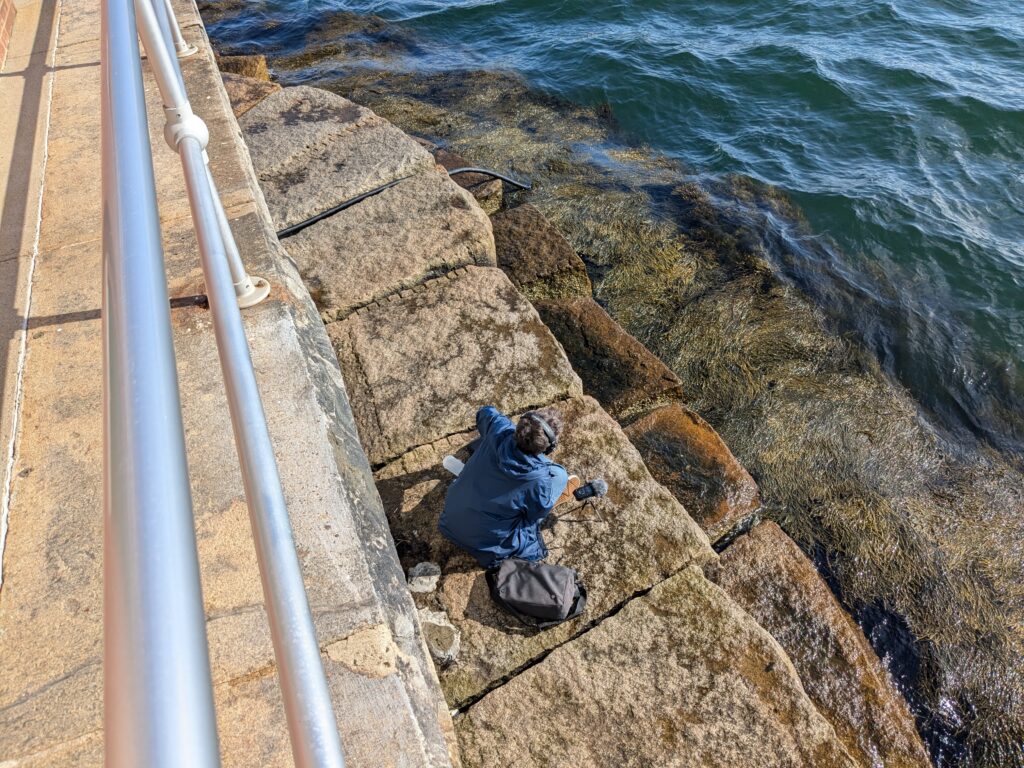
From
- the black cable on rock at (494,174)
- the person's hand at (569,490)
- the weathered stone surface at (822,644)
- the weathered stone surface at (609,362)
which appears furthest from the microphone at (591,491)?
the black cable on rock at (494,174)

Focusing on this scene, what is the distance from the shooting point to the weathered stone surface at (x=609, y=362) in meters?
4.32

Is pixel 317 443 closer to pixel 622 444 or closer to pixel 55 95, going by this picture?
pixel 622 444

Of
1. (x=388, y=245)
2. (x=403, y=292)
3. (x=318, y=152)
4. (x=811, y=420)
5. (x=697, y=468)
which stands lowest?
(x=811, y=420)

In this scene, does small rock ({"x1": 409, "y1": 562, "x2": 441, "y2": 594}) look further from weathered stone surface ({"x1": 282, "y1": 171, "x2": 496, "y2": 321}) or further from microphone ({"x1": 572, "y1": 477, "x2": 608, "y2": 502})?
weathered stone surface ({"x1": 282, "y1": 171, "x2": 496, "y2": 321})

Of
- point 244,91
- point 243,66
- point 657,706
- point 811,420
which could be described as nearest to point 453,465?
point 657,706

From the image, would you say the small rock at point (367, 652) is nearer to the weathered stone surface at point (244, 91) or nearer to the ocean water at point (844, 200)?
the ocean water at point (844, 200)

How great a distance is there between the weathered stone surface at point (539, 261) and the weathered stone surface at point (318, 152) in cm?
82

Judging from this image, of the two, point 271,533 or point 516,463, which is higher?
point 271,533

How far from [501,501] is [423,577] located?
465mm

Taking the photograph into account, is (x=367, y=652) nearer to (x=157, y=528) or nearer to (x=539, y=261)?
(x=157, y=528)

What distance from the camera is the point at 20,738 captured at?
5.45ft

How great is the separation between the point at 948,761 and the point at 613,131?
7531mm

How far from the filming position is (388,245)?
4.41m

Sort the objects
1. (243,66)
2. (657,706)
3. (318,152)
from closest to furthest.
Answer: (657,706)
(318,152)
(243,66)
